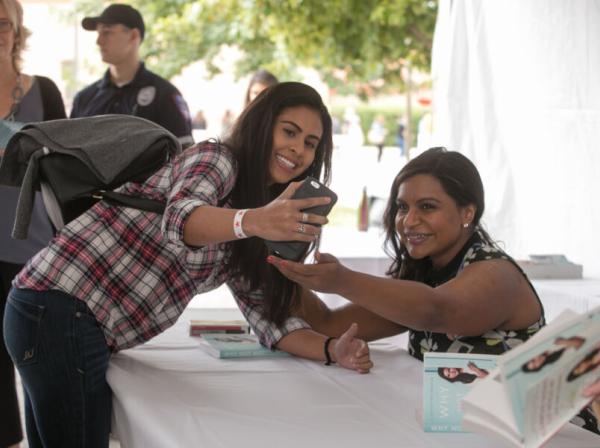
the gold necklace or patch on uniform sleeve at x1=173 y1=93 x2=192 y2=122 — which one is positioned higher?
the gold necklace

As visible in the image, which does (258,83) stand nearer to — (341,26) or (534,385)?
(341,26)

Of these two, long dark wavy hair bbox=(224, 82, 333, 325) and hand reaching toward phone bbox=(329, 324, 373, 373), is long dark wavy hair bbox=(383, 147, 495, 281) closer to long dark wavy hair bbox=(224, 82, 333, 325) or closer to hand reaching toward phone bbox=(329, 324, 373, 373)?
long dark wavy hair bbox=(224, 82, 333, 325)

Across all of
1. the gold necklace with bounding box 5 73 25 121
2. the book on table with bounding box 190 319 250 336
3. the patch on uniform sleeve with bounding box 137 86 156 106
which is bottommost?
the book on table with bounding box 190 319 250 336

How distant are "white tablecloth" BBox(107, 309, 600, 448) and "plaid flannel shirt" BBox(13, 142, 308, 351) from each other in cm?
14

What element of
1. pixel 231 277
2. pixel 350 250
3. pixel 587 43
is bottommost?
A: pixel 350 250

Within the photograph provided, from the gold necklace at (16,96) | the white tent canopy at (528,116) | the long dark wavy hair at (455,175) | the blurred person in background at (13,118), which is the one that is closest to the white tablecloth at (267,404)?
the long dark wavy hair at (455,175)

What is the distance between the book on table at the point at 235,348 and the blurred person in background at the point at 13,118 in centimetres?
89

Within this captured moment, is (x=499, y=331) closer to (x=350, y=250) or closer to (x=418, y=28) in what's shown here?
(x=350, y=250)

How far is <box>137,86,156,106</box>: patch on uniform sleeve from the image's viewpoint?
3.82 meters

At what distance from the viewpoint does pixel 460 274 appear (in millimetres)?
2033

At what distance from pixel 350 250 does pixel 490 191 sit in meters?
0.76

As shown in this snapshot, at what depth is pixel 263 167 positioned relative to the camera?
6.68 ft

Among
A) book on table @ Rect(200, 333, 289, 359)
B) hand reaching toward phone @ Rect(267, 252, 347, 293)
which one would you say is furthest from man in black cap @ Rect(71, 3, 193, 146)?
hand reaching toward phone @ Rect(267, 252, 347, 293)

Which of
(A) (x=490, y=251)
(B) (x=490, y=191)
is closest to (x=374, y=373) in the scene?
(A) (x=490, y=251)
